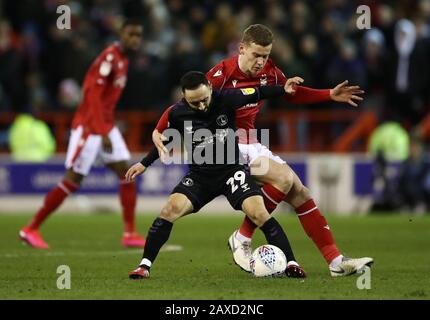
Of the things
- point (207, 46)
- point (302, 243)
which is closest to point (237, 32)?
point (207, 46)

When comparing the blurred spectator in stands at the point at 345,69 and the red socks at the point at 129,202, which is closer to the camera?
the red socks at the point at 129,202

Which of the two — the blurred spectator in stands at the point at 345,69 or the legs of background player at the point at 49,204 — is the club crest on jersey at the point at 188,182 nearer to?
the legs of background player at the point at 49,204

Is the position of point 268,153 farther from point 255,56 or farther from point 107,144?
point 107,144

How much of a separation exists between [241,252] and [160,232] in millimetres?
1080

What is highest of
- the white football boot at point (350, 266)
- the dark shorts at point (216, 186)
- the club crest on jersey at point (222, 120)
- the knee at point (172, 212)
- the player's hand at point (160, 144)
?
the club crest on jersey at point (222, 120)

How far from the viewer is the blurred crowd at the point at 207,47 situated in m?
19.3

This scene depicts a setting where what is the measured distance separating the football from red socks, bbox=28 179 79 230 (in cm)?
392

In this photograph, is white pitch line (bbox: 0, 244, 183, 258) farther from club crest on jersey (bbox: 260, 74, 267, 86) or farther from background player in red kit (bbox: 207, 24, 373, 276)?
club crest on jersey (bbox: 260, 74, 267, 86)

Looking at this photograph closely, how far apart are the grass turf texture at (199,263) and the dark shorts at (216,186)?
66 cm

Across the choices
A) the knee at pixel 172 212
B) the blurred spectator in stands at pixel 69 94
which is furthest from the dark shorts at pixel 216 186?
the blurred spectator in stands at pixel 69 94

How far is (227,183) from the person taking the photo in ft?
30.2

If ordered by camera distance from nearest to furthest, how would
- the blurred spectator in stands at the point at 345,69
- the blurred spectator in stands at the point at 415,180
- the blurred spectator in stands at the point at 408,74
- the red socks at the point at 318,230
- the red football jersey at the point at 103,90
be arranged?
the red socks at the point at 318,230
the red football jersey at the point at 103,90
the blurred spectator in stands at the point at 415,180
the blurred spectator in stands at the point at 345,69
the blurred spectator in stands at the point at 408,74

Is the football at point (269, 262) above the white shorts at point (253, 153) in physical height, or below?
below
